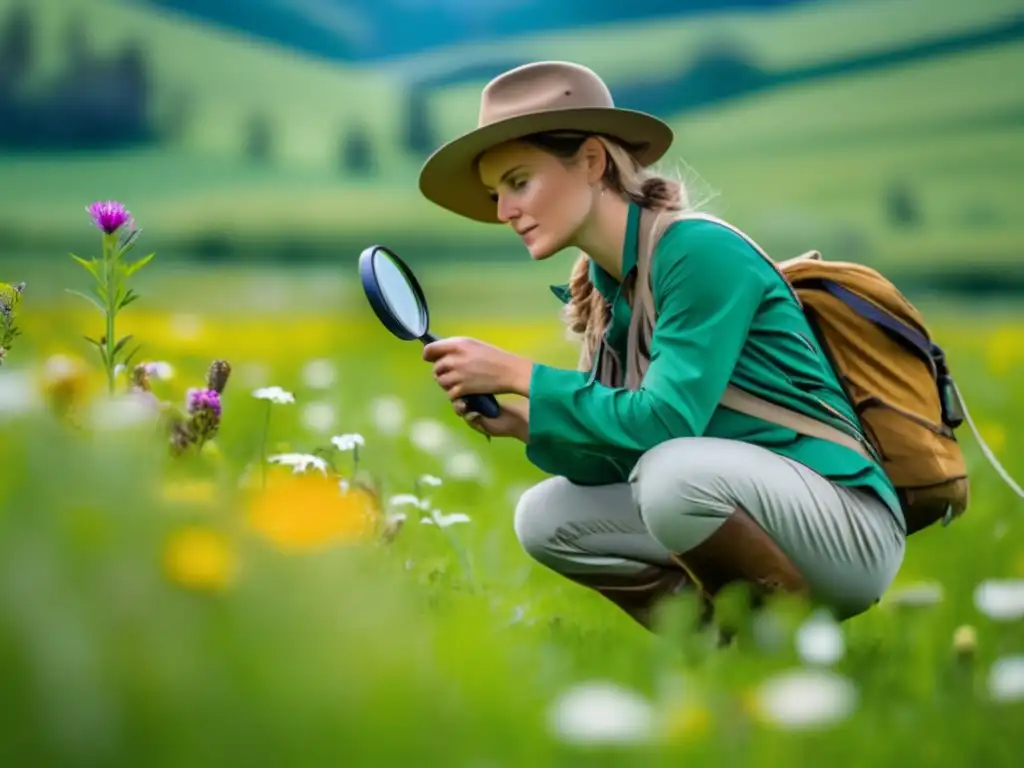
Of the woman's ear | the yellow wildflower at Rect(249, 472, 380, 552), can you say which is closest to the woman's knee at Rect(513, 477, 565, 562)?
the woman's ear

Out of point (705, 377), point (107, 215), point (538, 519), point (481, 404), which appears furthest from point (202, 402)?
point (705, 377)

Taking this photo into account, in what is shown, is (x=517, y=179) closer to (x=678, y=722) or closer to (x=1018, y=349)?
(x=678, y=722)

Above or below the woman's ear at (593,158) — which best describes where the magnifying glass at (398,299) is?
below

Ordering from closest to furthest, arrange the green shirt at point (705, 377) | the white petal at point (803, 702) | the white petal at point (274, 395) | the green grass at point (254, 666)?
1. the green grass at point (254, 666)
2. the white petal at point (803, 702)
3. the green shirt at point (705, 377)
4. the white petal at point (274, 395)

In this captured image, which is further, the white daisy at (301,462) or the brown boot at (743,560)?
the white daisy at (301,462)

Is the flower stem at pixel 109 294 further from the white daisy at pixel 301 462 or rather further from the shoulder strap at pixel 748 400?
the shoulder strap at pixel 748 400

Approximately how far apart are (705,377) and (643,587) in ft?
2.37

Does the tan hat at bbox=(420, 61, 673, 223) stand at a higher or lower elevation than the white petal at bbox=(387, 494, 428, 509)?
higher

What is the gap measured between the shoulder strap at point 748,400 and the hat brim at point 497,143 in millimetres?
195

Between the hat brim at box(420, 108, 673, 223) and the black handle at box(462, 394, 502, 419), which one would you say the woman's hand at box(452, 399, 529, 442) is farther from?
the hat brim at box(420, 108, 673, 223)

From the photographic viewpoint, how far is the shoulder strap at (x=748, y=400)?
2.31m

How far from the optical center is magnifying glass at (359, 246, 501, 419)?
2256mm

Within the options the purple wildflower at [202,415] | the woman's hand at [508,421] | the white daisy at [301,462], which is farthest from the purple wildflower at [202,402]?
the woman's hand at [508,421]

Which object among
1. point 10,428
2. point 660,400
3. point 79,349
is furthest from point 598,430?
point 10,428
